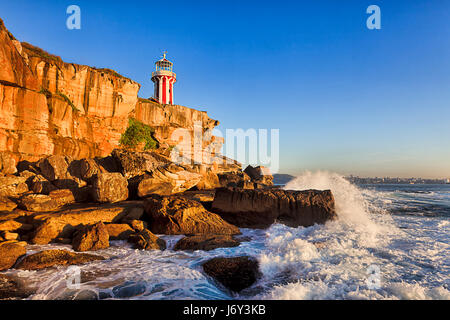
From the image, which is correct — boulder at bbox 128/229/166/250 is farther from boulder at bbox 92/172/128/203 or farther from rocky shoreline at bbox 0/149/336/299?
boulder at bbox 92/172/128/203

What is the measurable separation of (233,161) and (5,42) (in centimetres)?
3994

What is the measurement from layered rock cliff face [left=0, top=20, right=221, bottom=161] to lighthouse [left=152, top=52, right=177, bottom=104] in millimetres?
13366

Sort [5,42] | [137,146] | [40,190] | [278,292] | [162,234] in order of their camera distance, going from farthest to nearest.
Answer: [137,146] < [5,42] < [40,190] < [162,234] < [278,292]

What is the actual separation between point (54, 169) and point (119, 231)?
892 centimetres

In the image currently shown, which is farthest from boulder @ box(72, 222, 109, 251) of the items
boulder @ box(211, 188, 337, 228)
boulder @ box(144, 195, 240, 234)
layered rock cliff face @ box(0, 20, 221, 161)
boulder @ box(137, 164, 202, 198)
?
layered rock cliff face @ box(0, 20, 221, 161)

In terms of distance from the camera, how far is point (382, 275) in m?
4.37

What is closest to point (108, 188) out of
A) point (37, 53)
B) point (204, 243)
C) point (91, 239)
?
point (91, 239)

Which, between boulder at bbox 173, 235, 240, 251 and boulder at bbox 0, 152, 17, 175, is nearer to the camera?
boulder at bbox 173, 235, 240, 251

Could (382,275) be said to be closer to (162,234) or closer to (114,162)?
(162,234)

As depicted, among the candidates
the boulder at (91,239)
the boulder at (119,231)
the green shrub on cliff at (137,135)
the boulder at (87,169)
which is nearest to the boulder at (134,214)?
the boulder at (119,231)

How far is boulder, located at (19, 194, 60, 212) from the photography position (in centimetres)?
866

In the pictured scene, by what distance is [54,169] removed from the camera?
12.9 metres
